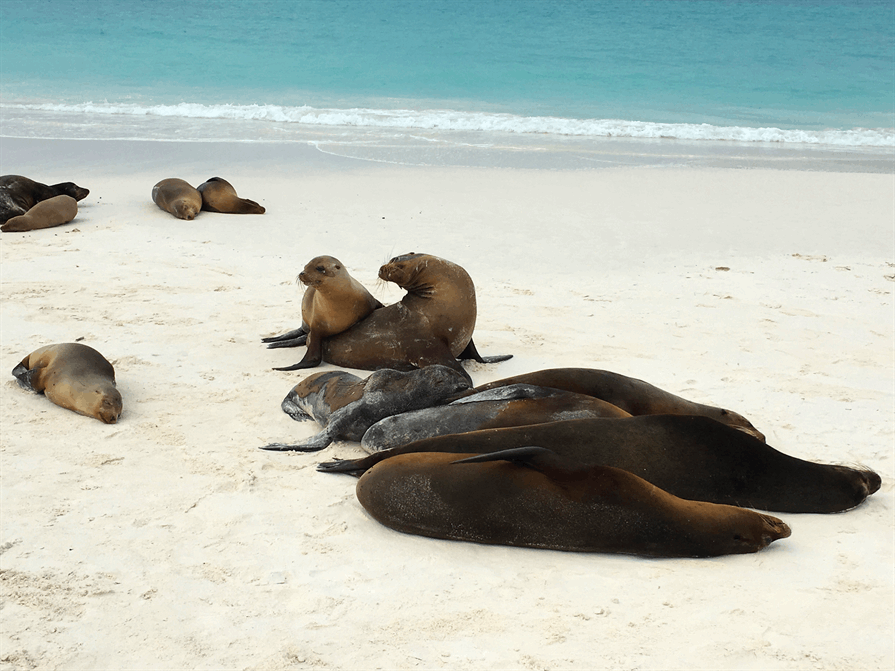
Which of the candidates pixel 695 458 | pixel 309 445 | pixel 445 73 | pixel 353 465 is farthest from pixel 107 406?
pixel 445 73

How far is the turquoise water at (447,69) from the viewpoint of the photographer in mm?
16562

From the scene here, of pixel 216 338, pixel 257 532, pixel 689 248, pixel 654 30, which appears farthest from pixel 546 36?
pixel 257 532

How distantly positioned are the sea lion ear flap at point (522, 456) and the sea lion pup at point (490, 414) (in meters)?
0.57

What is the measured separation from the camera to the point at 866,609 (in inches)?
104

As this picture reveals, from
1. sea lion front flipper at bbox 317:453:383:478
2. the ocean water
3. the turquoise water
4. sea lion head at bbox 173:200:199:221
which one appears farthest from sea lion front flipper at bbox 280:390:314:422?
the turquoise water

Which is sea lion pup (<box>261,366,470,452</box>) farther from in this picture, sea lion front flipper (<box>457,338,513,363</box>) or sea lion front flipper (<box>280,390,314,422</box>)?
sea lion front flipper (<box>457,338,513,363</box>)

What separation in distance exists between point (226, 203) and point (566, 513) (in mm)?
6858

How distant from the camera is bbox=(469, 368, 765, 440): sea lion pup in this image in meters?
3.98

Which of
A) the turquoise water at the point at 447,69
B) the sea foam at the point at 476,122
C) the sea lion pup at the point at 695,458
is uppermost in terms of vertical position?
the turquoise water at the point at 447,69

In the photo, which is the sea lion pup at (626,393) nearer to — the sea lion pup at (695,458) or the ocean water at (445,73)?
the sea lion pup at (695,458)

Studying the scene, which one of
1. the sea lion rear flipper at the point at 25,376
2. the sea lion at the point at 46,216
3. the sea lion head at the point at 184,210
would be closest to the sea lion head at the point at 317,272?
the sea lion rear flipper at the point at 25,376

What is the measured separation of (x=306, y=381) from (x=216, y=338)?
4.32ft

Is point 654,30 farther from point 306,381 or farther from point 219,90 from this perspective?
point 306,381

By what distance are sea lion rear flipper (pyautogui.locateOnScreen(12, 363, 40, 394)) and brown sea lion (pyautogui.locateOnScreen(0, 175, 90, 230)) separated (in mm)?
4692
